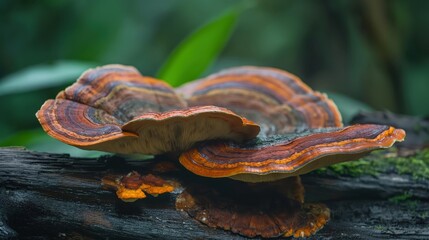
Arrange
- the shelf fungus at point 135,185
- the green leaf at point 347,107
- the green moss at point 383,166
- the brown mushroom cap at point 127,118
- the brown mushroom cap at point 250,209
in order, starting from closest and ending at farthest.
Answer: the brown mushroom cap at point 127,118, the shelf fungus at point 135,185, the brown mushroom cap at point 250,209, the green moss at point 383,166, the green leaf at point 347,107

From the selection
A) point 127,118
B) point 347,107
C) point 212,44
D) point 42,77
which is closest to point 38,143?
point 42,77

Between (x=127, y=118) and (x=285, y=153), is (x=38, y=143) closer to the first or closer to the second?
(x=127, y=118)

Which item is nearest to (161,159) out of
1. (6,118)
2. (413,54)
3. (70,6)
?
(6,118)

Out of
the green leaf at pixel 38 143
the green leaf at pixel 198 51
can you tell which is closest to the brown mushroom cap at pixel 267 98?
the green leaf at pixel 38 143

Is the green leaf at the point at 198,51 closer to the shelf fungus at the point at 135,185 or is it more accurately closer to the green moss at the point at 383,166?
the green moss at the point at 383,166

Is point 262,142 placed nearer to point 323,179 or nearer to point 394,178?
point 323,179

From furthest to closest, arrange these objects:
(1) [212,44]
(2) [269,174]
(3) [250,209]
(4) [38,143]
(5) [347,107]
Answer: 1. (5) [347,107]
2. (1) [212,44]
3. (4) [38,143]
4. (3) [250,209]
5. (2) [269,174]
